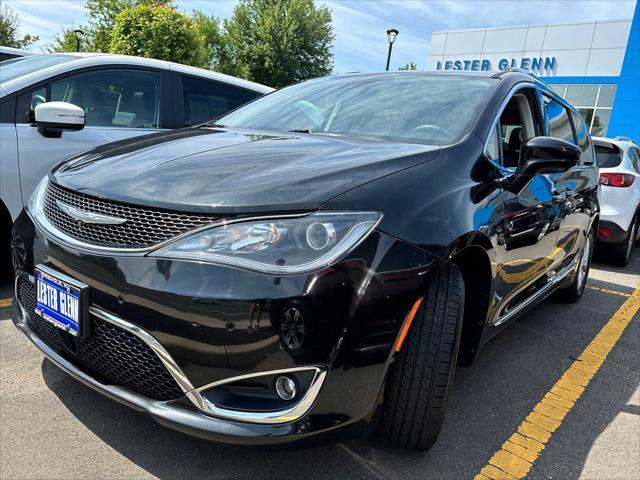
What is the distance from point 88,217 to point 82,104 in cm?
222

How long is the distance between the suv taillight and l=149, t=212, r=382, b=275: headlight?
17.4 feet

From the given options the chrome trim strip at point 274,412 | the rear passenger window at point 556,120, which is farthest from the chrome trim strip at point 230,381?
the rear passenger window at point 556,120

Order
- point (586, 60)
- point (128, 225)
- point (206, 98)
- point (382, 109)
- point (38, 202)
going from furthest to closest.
→ point (586, 60), point (206, 98), point (382, 109), point (38, 202), point (128, 225)

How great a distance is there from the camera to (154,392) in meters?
1.56

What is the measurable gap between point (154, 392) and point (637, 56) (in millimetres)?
25521

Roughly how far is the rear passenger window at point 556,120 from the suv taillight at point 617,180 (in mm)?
2522

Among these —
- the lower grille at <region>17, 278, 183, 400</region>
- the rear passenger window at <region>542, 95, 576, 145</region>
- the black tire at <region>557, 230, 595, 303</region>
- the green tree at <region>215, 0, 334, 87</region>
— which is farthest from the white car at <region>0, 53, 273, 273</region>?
the green tree at <region>215, 0, 334, 87</region>

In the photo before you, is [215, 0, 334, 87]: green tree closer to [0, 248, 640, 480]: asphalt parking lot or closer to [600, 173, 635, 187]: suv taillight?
[600, 173, 635, 187]: suv taillight

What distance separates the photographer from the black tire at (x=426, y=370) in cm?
168

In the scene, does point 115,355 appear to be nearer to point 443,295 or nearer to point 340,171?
point 340,171

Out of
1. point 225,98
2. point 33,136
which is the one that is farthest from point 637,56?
point 33,136

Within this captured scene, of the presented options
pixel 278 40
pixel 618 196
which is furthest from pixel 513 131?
pixel 278 40

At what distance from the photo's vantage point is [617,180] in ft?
18.6

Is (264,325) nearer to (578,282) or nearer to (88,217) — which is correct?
(88,217)
